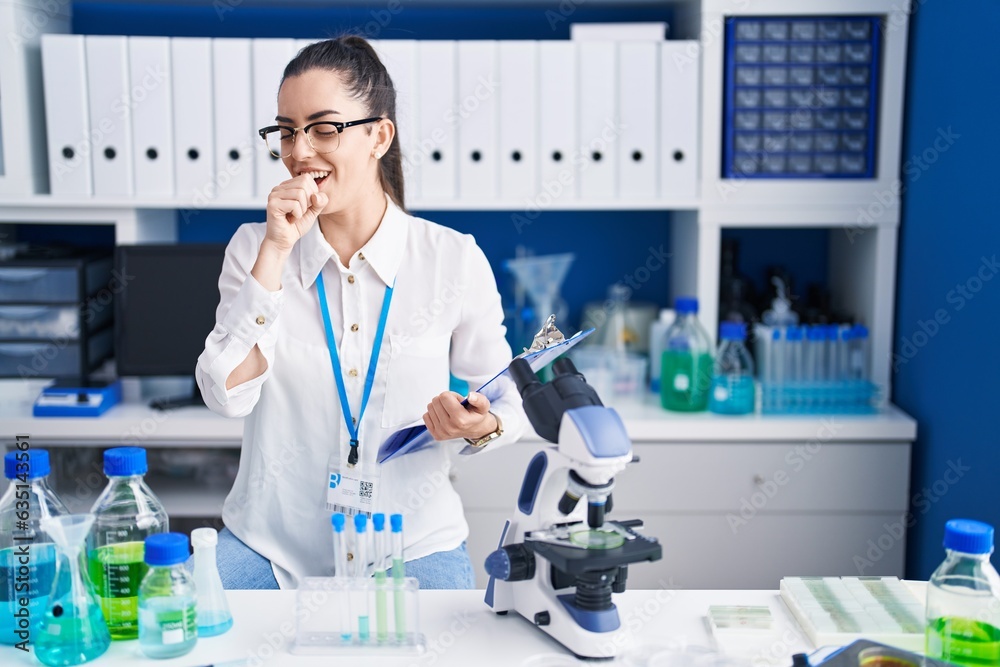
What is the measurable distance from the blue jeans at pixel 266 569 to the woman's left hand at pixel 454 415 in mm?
259

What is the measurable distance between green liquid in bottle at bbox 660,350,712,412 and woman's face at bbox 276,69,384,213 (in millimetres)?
1054

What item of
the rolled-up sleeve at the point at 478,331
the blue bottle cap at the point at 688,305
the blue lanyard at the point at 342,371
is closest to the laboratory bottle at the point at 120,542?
the blue lanyard at the point at 342,371

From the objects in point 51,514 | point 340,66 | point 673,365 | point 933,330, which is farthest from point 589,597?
point 933,330

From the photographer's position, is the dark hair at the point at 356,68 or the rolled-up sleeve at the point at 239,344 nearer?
the rolled-up sleeve at the point at 239,344

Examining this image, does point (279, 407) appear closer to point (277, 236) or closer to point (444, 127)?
point (277, 236)

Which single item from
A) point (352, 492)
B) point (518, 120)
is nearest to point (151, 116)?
point (518, 120)

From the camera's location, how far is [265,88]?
2.32 metres

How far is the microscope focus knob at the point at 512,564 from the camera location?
1.16m

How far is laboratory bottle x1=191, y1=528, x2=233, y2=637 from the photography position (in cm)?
114

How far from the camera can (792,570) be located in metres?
2.34

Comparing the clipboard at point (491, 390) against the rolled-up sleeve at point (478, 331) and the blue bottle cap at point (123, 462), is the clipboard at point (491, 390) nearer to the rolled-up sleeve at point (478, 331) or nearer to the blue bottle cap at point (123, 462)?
the rolled-up sleeve at point (478, 331)

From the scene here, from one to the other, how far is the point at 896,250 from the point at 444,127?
117 cm

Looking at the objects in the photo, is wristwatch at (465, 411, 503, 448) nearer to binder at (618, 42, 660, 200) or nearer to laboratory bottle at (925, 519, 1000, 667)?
laboratory bottle at (925, 519, 1000, 667)

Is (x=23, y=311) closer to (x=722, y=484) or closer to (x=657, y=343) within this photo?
(x=657, y=343)
